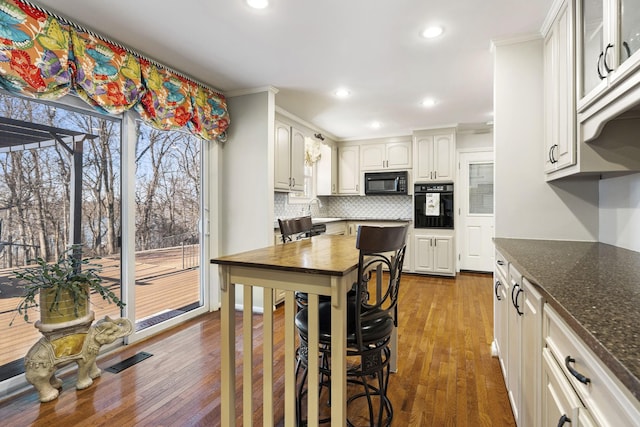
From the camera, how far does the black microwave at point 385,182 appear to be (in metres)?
5.39

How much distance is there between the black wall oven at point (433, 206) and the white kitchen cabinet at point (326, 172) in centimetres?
146

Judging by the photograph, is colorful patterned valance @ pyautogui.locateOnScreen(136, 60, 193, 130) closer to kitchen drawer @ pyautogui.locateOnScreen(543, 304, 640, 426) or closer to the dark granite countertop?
the dark granite countertop

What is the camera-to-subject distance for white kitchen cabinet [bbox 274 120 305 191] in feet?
12.7

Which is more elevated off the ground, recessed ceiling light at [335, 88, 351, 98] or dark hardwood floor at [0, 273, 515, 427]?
recessed ceiling light at [335, 88, 351, 98]

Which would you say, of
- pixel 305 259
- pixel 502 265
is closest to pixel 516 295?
pixel 502 265

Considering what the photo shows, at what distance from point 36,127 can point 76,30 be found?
70 centimetres

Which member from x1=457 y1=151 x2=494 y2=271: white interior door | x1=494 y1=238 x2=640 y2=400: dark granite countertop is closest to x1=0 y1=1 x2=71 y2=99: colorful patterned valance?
x1=494 y1=238 x2=640 y2=400: dark granite countertop

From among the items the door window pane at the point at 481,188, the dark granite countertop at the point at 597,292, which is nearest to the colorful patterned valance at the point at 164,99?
the dark granite countertop at the point at 597,292

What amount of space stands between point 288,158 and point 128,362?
2740 mm

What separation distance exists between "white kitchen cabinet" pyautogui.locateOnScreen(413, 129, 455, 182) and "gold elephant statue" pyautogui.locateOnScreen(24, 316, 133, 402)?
4535mm

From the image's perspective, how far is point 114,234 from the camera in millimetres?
2582

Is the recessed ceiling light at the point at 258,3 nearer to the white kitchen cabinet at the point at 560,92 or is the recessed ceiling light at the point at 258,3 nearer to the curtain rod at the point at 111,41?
the curtain rod at the point at 111,41

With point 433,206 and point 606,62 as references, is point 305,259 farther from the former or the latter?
point 433,206

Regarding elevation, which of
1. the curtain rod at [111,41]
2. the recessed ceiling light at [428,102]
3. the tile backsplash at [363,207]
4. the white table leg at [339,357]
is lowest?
the white table leg at [339,357]
